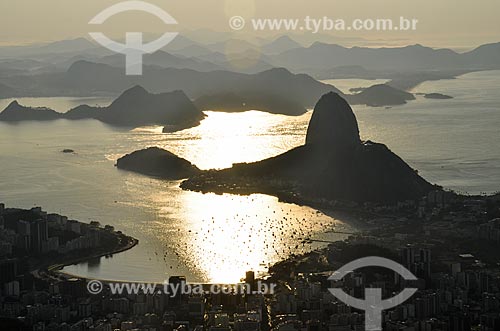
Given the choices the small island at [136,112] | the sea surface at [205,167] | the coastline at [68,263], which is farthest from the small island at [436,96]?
the coastline at [68,263]

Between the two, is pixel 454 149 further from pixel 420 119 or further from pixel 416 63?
pixel 416 63

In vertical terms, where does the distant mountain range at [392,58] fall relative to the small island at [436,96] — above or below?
above

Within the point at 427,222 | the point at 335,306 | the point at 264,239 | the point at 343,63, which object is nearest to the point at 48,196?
the point at 264,239

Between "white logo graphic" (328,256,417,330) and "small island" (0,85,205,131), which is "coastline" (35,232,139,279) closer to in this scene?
"white logo graphic" (328,256,417,330)

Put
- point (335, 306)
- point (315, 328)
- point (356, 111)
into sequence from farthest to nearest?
point (356, 111), point (335, 306), point (315, 328)

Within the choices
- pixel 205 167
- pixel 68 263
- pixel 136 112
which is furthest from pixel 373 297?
pixel 136 112
